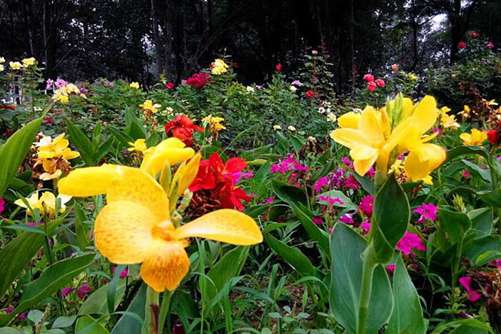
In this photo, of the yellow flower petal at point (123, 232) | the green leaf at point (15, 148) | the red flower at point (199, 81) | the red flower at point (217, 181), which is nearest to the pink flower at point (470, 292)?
the red flower at point (217, 181)

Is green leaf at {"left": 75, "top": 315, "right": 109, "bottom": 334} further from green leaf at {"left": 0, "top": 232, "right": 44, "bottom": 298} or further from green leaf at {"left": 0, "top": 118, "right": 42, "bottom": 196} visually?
green leaf at {"left": 0, "top": 118, "right": 42, "bottom": 196}

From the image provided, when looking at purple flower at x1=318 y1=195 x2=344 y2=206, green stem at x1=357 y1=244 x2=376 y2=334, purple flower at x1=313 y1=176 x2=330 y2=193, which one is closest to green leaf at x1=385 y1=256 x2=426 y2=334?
green stem at x1=357 y1=244 x2=376 y2=334

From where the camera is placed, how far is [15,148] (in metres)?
1.32

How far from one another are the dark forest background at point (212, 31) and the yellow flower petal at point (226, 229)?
12824mm

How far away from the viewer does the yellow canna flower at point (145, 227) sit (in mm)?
525

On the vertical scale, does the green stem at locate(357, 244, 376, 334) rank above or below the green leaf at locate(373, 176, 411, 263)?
below

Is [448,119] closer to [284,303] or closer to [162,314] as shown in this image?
[284,303]

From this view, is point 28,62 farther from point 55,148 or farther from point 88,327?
point 88,327

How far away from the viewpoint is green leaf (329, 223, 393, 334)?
1.04m

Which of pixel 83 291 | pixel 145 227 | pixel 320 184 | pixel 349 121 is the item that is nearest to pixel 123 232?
pixel 145 227

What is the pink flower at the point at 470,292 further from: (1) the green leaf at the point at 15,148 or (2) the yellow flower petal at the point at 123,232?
(1) the green leaf at the point at 15,148

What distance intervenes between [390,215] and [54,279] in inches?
31.0

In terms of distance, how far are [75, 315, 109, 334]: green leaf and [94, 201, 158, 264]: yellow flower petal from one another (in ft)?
1.36

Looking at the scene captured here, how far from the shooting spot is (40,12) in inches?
660
